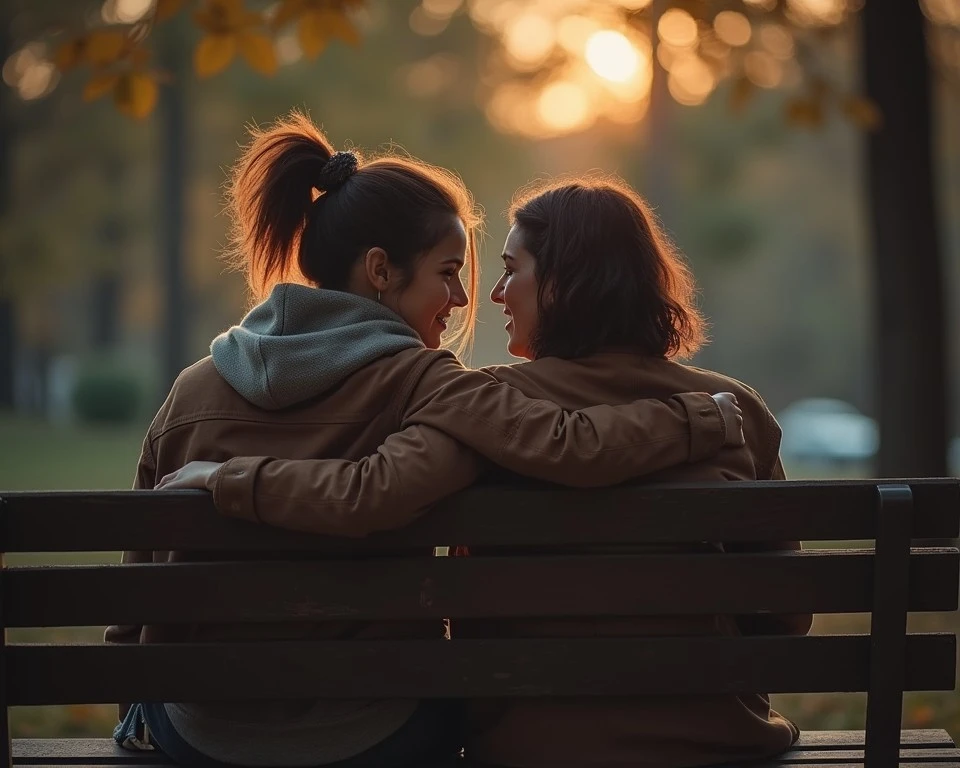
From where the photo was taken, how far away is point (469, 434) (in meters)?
2.27

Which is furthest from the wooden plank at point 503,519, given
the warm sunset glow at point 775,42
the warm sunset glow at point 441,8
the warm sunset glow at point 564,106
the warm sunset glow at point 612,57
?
the warm sunset glow at point 441,8

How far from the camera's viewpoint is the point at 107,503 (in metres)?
2.26

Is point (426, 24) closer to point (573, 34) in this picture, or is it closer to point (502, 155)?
point (502, 155)

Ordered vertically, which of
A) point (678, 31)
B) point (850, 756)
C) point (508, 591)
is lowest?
point (850, 756)

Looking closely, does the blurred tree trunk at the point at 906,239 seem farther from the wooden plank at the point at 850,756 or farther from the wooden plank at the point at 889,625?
the wooden plank at the point at 889,625

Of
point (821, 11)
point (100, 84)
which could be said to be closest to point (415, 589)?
point (100, 84)

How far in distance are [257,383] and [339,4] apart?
7.29 ft

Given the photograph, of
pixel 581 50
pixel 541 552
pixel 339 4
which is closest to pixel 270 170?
pixel 541 552

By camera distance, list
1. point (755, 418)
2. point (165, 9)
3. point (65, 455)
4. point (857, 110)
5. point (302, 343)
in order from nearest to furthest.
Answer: point (302, 343)
point (755, 418)
point (165, 9)
point (857, 110)
point (65, 455)

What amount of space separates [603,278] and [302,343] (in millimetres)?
649

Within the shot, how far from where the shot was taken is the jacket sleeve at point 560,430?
226cm

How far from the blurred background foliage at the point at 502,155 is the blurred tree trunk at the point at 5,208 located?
0.18ft

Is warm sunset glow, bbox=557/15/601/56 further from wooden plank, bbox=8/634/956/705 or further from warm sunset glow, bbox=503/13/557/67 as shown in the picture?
wooden plank, bbox=8/634/956/705

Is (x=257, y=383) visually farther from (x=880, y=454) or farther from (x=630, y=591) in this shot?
(x=880, y=454)
